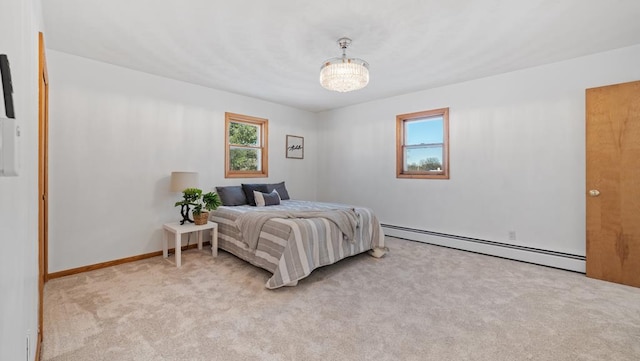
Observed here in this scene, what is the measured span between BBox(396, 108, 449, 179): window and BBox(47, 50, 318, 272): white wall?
298 cm

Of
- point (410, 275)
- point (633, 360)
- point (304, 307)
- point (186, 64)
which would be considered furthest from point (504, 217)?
point (186, 64)

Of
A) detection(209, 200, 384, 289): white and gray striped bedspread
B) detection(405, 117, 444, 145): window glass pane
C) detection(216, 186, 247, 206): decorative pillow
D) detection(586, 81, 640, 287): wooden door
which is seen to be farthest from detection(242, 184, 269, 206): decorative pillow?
detection(586, 81, 640, 287): wooden door

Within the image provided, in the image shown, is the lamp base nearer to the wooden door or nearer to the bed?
the bed

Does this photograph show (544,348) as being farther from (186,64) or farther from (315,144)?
(315,144)

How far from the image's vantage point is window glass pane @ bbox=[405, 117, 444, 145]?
4504 mm

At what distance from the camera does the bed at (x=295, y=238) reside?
284cm

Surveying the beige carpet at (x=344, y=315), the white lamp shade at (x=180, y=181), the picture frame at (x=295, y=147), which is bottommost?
the beige carpet at (x=344, y=315)

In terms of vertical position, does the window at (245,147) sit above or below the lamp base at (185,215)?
above

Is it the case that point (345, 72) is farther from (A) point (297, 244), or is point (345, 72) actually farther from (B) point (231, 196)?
(B) point (231, 196)

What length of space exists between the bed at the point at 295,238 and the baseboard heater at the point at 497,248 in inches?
40.6

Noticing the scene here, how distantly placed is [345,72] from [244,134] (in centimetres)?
282

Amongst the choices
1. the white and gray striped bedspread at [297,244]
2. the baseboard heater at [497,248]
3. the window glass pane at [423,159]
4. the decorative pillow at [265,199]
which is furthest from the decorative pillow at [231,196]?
the window glass pane at [423,159]

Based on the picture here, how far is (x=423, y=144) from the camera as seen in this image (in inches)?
184

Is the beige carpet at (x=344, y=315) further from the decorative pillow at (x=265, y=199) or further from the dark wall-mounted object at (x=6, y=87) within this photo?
the dark wall-mounted object at (x=6, y=87)
